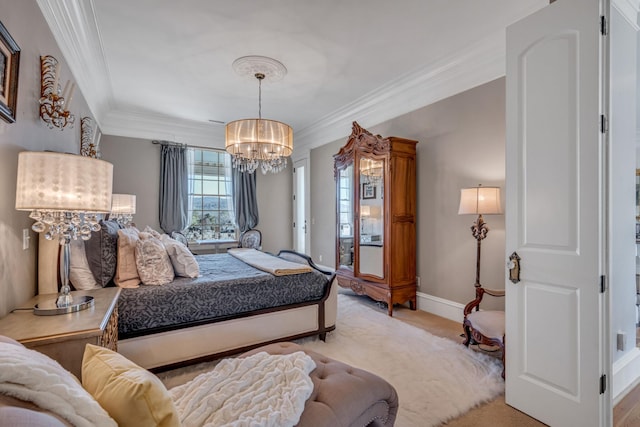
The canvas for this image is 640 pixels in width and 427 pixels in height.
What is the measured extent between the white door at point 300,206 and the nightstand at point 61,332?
15.6 feet

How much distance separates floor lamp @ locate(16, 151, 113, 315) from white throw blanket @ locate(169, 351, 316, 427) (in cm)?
94

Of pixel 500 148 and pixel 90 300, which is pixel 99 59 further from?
pixel 500 148

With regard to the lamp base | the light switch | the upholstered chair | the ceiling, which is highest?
the ceiling

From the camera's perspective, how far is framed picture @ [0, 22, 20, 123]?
157cm

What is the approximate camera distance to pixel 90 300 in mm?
1799

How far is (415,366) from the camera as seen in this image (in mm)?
2441

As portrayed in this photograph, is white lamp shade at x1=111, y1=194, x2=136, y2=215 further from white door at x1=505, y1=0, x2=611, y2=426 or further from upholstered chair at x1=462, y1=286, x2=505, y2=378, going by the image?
white door at x1=505, y1=0, x2=611, y2=426

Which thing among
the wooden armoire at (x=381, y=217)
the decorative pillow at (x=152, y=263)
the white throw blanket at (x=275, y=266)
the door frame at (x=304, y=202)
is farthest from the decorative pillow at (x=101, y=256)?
the door frame at (x=304, y=202)

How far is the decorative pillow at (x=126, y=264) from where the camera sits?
2.31 metres

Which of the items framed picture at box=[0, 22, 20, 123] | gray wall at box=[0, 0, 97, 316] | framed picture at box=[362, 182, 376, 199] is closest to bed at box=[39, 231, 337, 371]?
gray wall at box=[0, 0, 97, 316]

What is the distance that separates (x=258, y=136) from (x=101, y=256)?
6.19ft

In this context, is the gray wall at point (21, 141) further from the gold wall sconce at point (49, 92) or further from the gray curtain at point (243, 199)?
the gray curtain at point (243, 199)

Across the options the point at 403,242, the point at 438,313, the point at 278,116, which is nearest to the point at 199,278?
the point at 403,242

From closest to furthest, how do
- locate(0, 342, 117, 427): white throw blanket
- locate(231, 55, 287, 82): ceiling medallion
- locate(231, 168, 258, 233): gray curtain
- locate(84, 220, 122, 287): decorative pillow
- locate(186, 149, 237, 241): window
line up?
locate(0, 342, 117, 427): white throw blanket → locate(84, 220, 122, 287): decorative pillow → locate(231, 55, 287, 82): ceiling medallion → locate(186, 149, 237, 241): window → locate(231, 168, 258, 233): gray curtain
